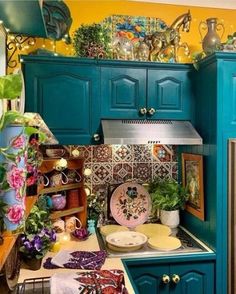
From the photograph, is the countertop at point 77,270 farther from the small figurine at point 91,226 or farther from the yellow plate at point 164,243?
the yellow plate at point 164,243

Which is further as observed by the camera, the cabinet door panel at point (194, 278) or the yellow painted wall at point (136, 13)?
the yellow painted wall at point (136, 13)

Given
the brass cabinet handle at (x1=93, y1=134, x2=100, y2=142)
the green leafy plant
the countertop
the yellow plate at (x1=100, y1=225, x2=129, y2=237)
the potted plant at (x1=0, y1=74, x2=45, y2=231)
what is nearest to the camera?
the potted plant at (x1=0, y1=74, x2=45, y2=231)

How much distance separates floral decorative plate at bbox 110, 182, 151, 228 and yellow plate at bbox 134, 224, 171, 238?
0.09 m

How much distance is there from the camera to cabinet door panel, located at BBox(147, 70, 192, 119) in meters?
2.08

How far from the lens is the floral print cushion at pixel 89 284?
3.79ft

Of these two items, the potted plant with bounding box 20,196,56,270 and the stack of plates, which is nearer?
the potted plant with bounding box 20,196,56,270

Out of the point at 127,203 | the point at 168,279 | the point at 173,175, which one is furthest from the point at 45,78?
the point at 168,279

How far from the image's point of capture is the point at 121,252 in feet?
5.98

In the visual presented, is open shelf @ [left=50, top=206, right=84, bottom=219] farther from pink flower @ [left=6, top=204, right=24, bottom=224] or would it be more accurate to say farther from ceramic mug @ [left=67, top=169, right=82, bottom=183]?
pink flower @ [left=6, top=204, right=24, bottom=224]

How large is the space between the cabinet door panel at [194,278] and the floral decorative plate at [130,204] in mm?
574

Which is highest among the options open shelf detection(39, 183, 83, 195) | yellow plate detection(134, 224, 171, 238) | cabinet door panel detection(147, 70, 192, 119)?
cabinet door panel detection(147, 70, 192, 119)

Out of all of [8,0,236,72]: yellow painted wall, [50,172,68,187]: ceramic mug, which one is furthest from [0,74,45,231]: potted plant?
[8,0,236,72]: yellow painted wall

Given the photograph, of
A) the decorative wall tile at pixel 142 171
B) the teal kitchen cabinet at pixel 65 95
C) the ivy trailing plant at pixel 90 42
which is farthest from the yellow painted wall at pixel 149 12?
the decorative wall tile at pixel 142 171

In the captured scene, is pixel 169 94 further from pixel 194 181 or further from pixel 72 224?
pixel 72 224
